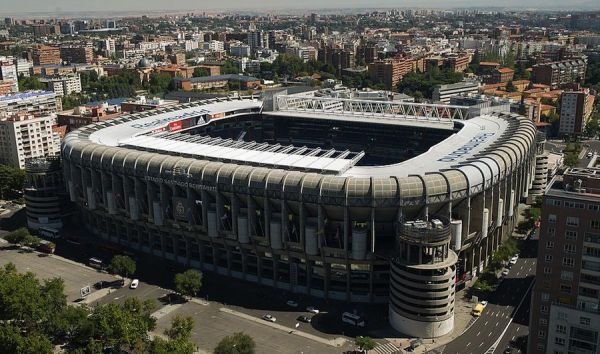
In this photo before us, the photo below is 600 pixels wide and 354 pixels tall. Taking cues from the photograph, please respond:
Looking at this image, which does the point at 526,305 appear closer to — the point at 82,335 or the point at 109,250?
the point at 82,335

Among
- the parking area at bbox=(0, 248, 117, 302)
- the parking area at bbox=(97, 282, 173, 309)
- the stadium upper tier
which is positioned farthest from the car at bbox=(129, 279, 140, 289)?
the stadium upper tier

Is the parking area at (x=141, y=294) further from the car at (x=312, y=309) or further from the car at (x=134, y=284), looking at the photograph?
the car at (x=312, y=309)

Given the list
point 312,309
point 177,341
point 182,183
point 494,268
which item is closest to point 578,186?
point 494,268

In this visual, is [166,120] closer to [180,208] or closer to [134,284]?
[180,208]

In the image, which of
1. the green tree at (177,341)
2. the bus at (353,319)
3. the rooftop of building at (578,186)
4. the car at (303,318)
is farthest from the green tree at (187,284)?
the rooftop of building at (578,186)

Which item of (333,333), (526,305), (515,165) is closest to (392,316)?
(333,333)

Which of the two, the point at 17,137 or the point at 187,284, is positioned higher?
the point at 17,137
